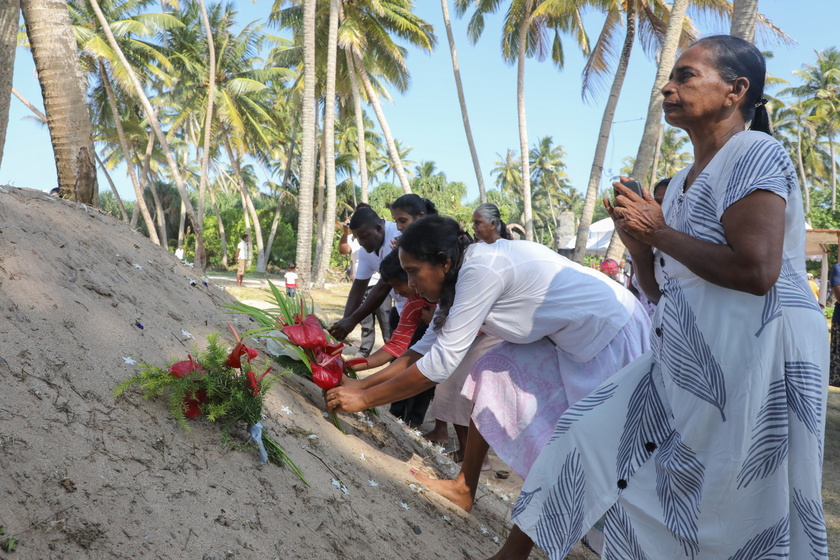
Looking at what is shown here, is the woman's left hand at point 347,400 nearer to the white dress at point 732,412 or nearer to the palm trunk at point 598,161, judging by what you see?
the white dress at point 732,412

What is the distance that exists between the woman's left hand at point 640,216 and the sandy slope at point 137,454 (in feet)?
4.74

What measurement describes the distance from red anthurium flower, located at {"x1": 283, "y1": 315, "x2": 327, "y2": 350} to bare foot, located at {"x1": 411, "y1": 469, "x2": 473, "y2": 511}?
0.83 meters

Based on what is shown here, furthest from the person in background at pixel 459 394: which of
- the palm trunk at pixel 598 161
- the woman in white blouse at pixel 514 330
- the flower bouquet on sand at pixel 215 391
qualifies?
the palm trunk at pixel 598 161

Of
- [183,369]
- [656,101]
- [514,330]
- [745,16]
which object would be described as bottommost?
[183,369]

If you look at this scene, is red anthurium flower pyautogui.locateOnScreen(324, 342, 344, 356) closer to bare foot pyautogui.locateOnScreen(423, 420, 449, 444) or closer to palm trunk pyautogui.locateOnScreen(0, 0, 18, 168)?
bare foot pyautogui.locateOnScreen(423, 420, 449, 444)

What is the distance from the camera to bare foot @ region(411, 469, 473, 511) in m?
3.18

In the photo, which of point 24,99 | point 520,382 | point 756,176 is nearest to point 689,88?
point 756,176

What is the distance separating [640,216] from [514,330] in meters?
1.10

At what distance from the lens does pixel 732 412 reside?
5.53 feet

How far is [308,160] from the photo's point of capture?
15492 mm

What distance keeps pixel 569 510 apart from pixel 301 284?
13.5 m

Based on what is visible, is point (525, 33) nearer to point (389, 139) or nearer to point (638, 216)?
point (389, 139)

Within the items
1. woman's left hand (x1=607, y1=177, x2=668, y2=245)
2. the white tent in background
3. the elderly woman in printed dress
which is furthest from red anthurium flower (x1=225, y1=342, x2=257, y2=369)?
the white tent in background

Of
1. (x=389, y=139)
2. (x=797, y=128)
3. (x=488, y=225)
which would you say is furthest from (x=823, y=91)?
Answer: (x=488, y=225)
